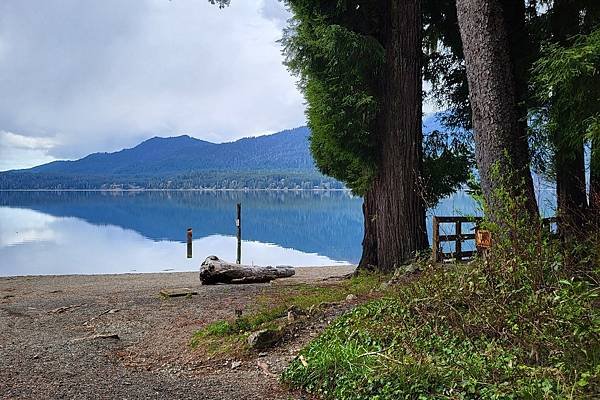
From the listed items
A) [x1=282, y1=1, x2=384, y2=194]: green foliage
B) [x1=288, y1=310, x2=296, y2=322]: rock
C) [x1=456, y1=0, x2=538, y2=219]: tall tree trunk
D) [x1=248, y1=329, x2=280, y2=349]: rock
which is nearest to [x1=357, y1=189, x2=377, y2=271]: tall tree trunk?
[x1=282, y1=1, x2=384, y2=194]: green foliage

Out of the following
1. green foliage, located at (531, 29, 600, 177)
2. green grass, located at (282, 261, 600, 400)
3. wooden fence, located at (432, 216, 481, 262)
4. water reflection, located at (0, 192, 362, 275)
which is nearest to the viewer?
green grass, located at (282, 261, 600, 400)

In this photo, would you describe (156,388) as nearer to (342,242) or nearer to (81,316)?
(81,316)

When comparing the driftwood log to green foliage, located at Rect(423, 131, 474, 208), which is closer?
green foliage, located at Rect(423, 131, 474, 208)

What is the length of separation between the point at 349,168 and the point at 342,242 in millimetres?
32180

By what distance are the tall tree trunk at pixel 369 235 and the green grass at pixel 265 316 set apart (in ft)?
7.73

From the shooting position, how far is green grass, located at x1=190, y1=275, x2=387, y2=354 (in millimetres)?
6818

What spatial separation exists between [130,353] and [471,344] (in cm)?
410

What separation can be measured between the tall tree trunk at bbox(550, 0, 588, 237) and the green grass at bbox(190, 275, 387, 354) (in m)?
3.58

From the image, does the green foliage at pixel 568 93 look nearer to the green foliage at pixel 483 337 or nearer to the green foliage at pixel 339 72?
the green foliage at pixel 483 337

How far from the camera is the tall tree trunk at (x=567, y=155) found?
9148 mm

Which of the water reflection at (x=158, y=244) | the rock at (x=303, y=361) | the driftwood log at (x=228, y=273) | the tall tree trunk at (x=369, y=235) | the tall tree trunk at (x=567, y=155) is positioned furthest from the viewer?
the water reflection at (x=158, y=244)

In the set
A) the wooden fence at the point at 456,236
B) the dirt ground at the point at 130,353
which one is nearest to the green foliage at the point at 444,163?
the wooden fence at the point at 456,236

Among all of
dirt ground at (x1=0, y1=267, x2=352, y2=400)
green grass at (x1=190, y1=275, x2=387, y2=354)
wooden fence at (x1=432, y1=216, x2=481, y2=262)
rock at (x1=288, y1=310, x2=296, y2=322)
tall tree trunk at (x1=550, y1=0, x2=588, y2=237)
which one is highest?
tall tree trunk at (x1=550, y1=0, x2=588, y2=237)

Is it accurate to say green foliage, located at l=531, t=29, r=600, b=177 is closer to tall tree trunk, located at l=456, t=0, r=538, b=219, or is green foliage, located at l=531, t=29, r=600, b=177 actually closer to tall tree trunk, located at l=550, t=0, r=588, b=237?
tall tree trunk, located at l=550, t=0, r=588, b=237
